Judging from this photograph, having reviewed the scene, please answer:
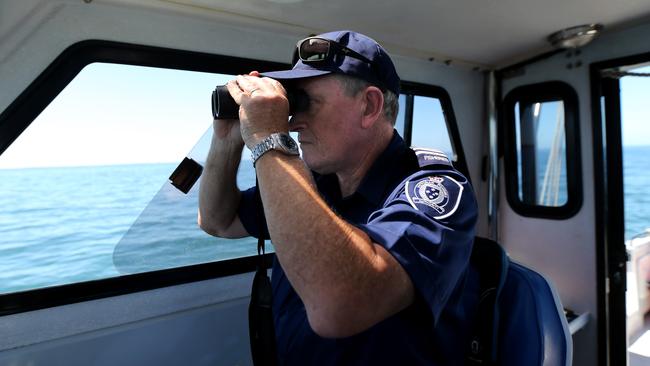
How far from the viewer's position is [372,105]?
1.05 metres

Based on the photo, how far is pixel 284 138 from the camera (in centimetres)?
82

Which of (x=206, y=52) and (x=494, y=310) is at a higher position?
(x=206, y=52)

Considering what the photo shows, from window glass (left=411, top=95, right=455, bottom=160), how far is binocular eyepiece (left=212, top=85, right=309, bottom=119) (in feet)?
5.07

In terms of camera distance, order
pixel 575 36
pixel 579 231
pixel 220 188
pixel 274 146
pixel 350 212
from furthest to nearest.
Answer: pixel 579 231, pixel 575 36, pixel 220 188, pixel 350 212, pixel 274 146

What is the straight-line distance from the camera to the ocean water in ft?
4.67

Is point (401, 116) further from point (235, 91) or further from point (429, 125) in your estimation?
point (235, 91)

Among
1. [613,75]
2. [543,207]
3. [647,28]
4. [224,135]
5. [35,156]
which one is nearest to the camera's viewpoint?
[224,135]

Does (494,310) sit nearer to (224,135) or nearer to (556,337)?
(556,337)

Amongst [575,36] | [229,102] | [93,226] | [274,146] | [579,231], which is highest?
[575,36]

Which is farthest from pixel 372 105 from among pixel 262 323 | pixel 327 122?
pixel 262 323

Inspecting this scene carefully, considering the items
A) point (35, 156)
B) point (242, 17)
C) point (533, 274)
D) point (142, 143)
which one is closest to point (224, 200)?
point (142, 143)

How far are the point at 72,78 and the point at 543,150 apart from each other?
2.50 metres

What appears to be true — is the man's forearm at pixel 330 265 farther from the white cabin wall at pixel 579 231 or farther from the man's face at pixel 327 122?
the white cabin wall at pixel 579 231

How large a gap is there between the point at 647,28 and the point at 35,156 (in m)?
2.70
